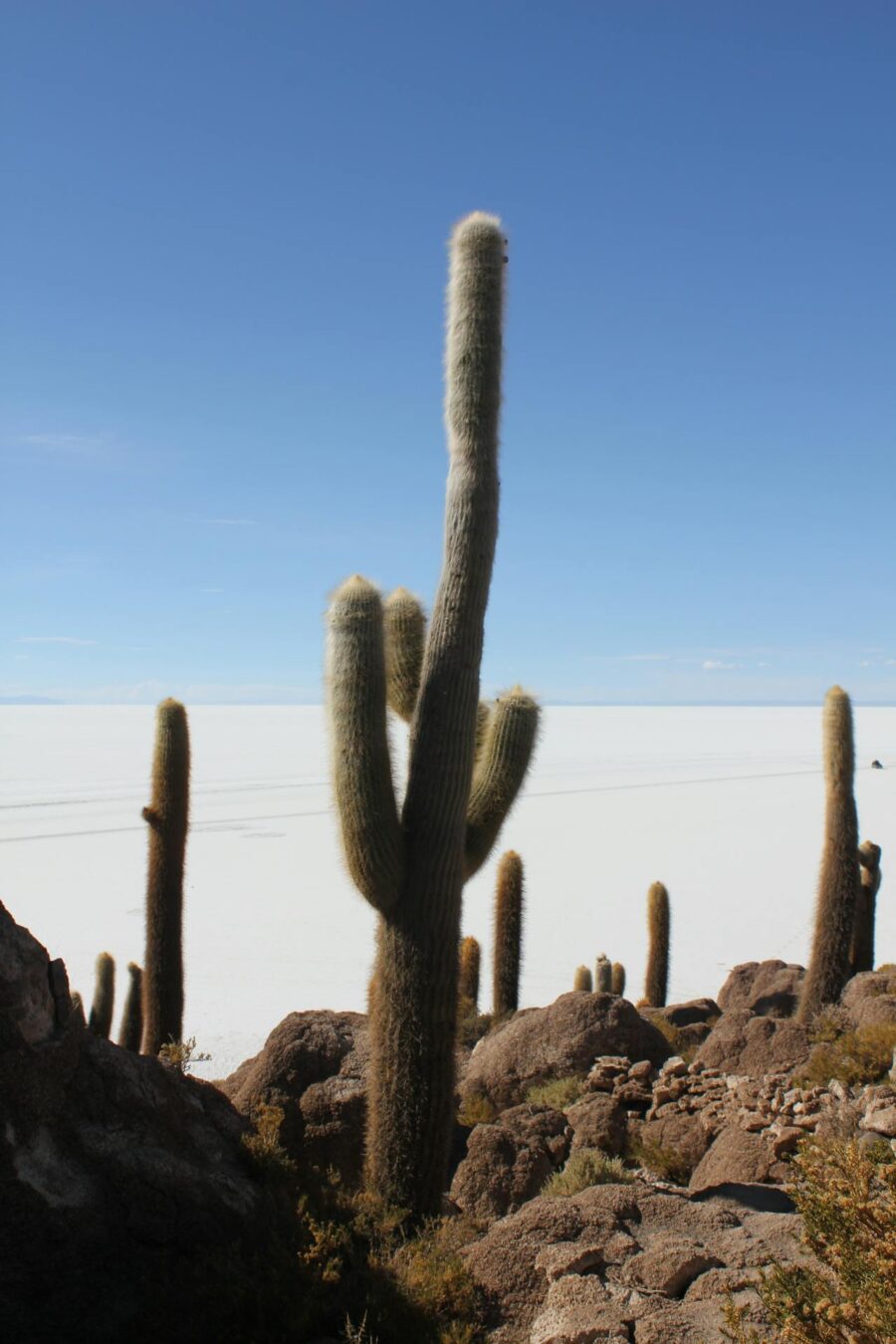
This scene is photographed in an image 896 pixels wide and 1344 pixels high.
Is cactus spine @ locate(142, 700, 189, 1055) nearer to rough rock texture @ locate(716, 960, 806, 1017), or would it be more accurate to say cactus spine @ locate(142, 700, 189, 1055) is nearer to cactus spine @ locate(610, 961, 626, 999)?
rough rock texture @ locate(716, 960, 806, 1017)

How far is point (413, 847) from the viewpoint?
717 centimetres

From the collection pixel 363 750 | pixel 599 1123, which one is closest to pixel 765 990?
pixel 599 1123

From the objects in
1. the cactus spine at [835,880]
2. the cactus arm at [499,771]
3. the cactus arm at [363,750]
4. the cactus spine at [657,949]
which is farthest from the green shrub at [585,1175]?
the cactus spine at [657,949]

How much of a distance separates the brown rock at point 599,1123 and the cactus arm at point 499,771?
264cm

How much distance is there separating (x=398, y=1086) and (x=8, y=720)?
117 metres

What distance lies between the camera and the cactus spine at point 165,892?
1160 cm

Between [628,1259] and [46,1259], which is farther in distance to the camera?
[628,1259]

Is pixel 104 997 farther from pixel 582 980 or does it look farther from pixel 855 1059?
pixel 855 1059

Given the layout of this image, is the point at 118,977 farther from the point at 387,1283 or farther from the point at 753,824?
the point at 753,824

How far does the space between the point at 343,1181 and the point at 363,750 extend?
10.8ft

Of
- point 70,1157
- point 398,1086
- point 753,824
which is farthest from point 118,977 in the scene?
point 753,824

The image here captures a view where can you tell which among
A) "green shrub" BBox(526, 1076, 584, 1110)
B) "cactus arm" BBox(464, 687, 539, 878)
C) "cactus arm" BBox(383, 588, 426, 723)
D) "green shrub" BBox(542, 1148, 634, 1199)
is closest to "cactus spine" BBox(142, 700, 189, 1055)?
"green shrub" BBox(526, 1076, 584, 1110)

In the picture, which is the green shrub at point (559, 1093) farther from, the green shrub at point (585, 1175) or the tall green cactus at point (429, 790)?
the tall green cactus at point (429, 790)

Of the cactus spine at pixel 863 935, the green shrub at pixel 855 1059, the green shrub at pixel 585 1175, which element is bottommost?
the green shrub at pixel 585 1175
